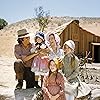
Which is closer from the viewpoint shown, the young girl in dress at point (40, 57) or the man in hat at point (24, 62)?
the young girl in dress at point (40, 57)

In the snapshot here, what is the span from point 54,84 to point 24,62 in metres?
0.92

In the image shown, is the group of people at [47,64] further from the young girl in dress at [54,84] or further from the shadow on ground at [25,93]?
the shadow on ground at [25,93]

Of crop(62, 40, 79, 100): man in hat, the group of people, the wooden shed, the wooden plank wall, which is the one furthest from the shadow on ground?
the wooden plank wall

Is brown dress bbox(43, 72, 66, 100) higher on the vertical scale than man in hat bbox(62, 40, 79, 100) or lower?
lower

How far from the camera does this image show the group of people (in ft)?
14.9

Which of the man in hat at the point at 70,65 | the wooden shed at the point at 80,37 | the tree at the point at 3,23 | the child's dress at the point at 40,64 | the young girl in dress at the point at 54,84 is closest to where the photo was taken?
the young girl in dress at the point at 54,84

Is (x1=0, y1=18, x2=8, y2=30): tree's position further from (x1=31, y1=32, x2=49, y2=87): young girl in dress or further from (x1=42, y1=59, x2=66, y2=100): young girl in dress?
(x1=42, y1=59, x2=66, y2=100): young girl in dress

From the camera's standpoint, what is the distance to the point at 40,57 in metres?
5.14

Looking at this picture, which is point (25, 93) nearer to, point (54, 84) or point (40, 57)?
point (40, 57)

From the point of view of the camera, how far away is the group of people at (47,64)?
4.54 meters

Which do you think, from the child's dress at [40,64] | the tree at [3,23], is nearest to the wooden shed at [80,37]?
the child's dress at [40,64]

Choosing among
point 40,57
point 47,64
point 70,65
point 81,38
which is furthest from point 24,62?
point 81,38

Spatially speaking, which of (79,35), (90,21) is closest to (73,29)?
(79,35)

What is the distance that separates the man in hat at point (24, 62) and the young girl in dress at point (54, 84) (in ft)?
2.52
